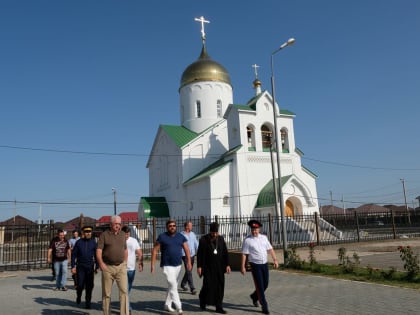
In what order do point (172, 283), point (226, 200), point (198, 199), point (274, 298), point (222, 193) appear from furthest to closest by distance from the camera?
point (198, 199) < point (226, 200) < point (222, 193) < point (274, 298) < point (172, 283)

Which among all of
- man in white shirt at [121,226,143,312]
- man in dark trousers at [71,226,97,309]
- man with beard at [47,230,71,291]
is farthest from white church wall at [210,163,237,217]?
man in white shirt at [121,226,143,312]

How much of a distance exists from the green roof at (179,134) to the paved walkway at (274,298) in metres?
23.1

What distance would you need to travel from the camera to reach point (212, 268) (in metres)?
7.13

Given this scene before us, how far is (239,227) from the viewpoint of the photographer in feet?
76.3

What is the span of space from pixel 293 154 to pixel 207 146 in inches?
307

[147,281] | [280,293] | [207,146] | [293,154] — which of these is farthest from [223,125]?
[280,293]

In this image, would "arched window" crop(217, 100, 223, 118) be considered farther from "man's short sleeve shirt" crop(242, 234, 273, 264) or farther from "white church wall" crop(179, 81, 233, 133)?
"man's short sleeve shirt" crop(242, 234, 273, 264)

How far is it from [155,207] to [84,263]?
2685cm

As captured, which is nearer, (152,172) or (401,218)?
(401,218)

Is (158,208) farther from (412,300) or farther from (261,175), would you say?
(412,300)

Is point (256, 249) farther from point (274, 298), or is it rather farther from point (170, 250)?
point (170, 250)

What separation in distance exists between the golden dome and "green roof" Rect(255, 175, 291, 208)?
13639mm

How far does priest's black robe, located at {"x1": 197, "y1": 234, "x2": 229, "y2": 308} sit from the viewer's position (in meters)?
6.90

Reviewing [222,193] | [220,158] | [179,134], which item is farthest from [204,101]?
[222,193]
